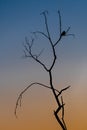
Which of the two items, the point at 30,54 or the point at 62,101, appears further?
the point at 30,54

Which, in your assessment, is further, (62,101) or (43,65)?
(43,65)

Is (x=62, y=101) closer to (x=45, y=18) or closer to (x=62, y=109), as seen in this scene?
(x=62, y=109)

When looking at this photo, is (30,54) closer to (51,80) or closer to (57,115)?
(51,80)

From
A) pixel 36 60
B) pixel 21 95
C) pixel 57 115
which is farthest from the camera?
pixel 36 60

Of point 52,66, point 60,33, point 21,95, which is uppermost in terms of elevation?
point 60,33

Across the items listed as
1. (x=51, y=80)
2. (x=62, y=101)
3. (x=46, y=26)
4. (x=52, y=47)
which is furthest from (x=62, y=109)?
(x=46, y=26)

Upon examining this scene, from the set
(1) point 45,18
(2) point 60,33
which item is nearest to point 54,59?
(2) point 60,33

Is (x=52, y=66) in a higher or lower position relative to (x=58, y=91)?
higher

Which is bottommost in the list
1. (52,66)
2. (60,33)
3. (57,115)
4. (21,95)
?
(57,115)

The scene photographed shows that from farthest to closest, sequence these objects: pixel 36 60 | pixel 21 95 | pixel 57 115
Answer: pixel 36 60 → pixel 21 95 → pixel 57 115

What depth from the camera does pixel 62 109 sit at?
52.4 feet

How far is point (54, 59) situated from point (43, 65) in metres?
0.70

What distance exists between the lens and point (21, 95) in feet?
55.1

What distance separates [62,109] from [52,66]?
87.9 inches
